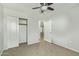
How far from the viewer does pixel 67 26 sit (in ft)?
15.9

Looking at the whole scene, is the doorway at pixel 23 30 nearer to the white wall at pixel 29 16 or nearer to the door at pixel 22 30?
the door at pixel 22 30

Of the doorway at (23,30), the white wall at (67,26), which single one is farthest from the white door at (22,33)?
the white wall at (67,26)

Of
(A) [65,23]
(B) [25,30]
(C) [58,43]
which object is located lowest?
(C) [58,43]

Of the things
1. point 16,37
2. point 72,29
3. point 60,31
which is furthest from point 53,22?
point 16,37

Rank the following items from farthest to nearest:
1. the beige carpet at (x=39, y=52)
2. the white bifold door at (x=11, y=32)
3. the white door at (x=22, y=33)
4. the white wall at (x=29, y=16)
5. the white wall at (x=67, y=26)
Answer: the white door at (x=22, y=33), the white wall at (x=29, y=16), the white bifold door at (x=11, y=32), the white wall at (x=67, y=26), the beige carpet at (x=39, y=52)

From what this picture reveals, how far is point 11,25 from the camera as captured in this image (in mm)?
4805

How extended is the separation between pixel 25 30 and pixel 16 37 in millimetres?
1201

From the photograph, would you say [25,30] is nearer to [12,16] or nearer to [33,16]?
[33,16]

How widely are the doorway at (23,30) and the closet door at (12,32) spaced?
80 centimetres

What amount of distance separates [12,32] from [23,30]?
4.05 ft

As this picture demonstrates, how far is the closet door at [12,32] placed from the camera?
469cm

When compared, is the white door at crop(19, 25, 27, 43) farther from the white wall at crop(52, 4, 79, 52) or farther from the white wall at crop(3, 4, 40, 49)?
the white wall at crop(52, 4, 79, 52)

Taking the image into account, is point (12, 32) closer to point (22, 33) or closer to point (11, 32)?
point (11, 32)

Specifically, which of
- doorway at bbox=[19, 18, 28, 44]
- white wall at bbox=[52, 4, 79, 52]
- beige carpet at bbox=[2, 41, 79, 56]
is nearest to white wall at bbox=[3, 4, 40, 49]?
doorway at bbox=[19, 18, 28, 44]
